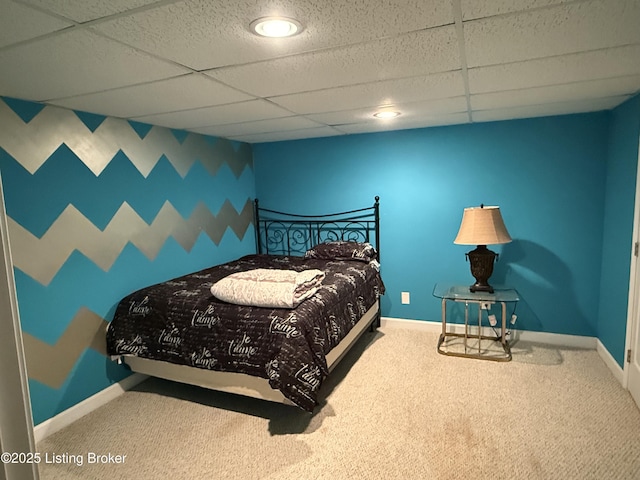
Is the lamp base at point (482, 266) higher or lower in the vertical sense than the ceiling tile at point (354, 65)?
lower

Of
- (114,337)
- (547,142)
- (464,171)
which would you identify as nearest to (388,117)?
(464,171)

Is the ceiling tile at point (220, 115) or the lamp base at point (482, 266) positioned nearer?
the ceiling tile at point (220, 115)

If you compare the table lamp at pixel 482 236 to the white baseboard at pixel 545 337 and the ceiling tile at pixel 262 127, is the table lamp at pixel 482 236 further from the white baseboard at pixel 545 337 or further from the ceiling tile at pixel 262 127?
the ceiling tile at pixel 262 127

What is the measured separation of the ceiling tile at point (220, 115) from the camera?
2.48 m

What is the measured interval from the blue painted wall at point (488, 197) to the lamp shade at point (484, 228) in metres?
0.42

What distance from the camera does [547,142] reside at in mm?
3162

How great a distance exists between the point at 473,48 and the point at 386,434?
6.69ft

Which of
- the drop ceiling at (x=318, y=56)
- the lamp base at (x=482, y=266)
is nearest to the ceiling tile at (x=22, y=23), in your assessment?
the drop ceiling at (x=318, y=56)

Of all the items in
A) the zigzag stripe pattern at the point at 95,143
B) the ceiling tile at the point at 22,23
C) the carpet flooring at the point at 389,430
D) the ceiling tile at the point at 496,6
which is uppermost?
the ceiling tile at the point at 22,23

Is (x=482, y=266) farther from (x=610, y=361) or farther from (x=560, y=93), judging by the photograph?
(x=560, y=93)

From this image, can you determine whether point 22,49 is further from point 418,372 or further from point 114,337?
point 418,372

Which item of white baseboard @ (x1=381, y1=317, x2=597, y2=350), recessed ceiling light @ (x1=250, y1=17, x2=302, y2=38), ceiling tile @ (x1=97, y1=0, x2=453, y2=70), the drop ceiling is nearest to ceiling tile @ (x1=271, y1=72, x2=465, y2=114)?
the drop ceiling

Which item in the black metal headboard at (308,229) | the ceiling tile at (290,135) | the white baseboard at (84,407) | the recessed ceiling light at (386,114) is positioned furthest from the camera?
the black metal headboard at (308,229)

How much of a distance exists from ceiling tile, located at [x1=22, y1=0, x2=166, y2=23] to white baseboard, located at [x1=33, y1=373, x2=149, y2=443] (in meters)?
2.08
